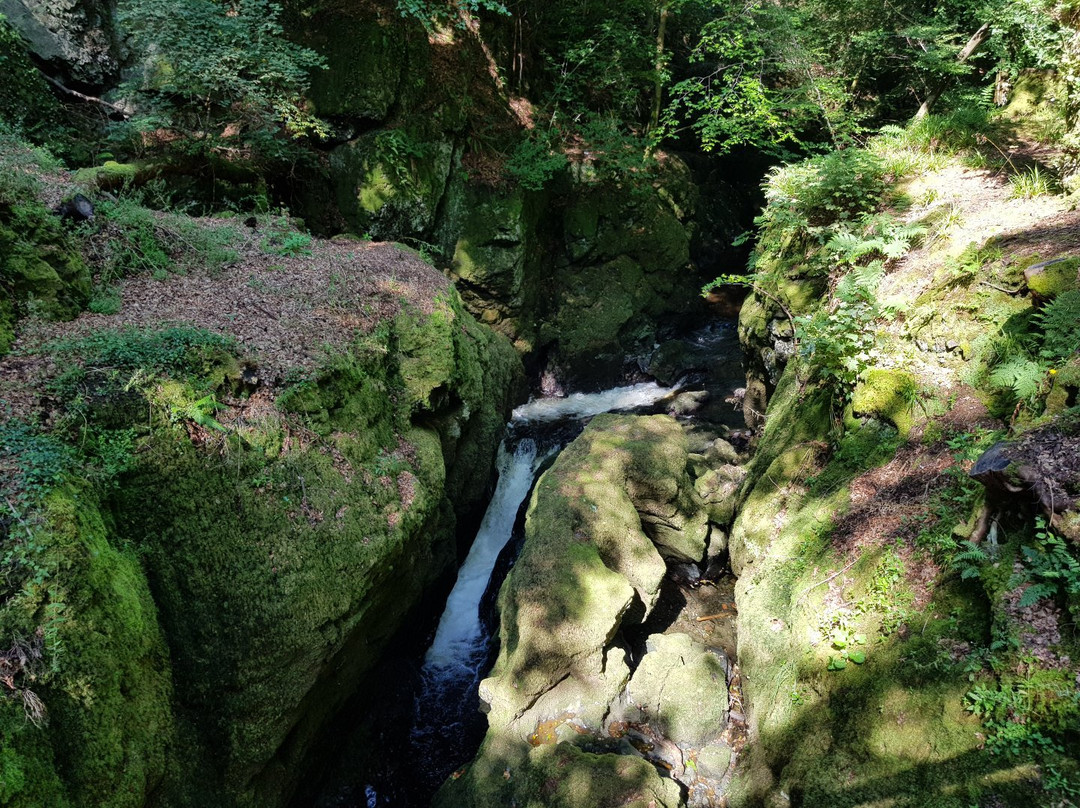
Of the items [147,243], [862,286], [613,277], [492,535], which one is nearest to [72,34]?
[147,243]

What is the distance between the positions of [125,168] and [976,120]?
1409 centimetres

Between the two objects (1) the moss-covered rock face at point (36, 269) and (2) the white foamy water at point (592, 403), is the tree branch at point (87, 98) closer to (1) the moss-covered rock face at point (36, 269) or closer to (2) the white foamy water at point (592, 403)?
(1) the moss-covered rock face at point (36, 269)

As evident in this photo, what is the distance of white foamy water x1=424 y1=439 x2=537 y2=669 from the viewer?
7746 mm

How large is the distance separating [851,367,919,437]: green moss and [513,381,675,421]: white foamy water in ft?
24.4

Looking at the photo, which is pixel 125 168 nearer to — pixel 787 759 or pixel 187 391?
pixel 187 391

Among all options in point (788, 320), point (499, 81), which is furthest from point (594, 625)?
point (499, 81)

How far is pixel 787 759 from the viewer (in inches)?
169

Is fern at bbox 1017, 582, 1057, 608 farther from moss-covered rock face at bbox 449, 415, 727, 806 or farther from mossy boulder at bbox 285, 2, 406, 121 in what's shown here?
mossy boulder at bbox 285, 2, 406, 121

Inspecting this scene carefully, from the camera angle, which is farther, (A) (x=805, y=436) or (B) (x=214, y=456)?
(A) (x=805, y=436)

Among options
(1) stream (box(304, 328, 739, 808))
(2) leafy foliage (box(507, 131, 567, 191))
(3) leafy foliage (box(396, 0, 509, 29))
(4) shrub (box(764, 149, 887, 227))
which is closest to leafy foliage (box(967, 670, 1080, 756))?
(1) stream (box(304, 328, 739, 808))

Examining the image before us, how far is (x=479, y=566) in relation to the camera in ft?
29.8

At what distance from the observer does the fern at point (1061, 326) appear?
13.4 ft

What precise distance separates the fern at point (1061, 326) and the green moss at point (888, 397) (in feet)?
3.67

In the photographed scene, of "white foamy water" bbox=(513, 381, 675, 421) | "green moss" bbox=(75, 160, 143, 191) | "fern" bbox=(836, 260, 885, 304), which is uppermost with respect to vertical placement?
"green moss" bbox=(75, 160, 143, 191)
